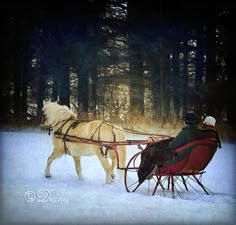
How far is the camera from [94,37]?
3.98 meters

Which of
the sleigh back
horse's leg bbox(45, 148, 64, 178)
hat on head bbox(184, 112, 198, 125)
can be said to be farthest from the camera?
horse's leg bbox(45, 148, 64, 178)

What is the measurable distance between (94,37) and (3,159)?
1.34 metres

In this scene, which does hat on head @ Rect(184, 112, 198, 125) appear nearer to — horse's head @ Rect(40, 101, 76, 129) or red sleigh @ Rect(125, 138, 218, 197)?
red sleigh @ Rect(125, 138, 218, 197)

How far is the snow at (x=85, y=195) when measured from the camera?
374 centimetres

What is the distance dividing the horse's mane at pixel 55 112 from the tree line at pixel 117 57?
0.07 m

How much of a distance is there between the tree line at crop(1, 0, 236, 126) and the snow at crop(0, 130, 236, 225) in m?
0.31

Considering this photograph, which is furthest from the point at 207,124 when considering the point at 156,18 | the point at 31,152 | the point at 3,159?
the point at 3,159

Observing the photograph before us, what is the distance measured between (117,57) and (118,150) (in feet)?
2.71

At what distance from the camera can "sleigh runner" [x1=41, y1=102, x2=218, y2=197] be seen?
3.57 m

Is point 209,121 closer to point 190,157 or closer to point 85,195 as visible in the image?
point 190,157

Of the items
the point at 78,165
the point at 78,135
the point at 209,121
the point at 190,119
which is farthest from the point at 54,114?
the point at 209,121

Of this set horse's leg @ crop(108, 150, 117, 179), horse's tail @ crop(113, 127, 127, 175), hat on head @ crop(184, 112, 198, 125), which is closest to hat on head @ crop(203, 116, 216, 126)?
hat on head @ crop(184, 112, 198, 125)

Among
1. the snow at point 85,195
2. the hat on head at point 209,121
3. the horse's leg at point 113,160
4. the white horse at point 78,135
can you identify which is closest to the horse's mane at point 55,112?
the white horse at point 78,135

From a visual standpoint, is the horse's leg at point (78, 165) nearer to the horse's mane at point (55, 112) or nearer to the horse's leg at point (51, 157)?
the horse's leg at point (51, 157)
